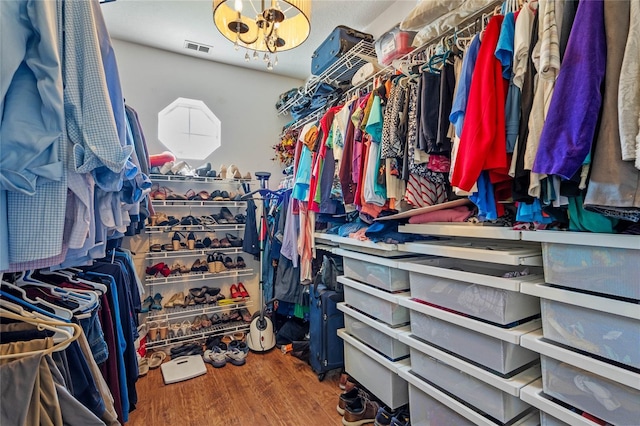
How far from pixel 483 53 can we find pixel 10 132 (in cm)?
139

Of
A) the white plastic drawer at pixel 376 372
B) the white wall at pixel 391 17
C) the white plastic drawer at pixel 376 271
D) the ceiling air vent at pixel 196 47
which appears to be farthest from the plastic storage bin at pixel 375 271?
the ceiling air vent at pixel 196 47

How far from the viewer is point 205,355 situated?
8.65ft

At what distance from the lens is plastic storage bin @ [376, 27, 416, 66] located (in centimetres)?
181

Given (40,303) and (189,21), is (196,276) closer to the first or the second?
(40,303)

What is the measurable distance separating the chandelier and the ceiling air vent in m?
1.26

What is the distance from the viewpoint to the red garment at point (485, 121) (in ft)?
3.49

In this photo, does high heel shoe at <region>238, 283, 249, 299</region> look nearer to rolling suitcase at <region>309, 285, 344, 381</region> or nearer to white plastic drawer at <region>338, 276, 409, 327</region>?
rolling suitcase at <region>309, 285, 344, 381</region>

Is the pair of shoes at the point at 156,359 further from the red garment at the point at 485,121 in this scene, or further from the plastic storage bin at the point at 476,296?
the red garment at the point at 485,121

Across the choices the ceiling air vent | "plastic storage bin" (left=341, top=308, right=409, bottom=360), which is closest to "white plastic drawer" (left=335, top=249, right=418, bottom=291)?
"plastic storage bin" (left=341, top=308, right=409, bottom=360)

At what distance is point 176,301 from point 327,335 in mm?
1492

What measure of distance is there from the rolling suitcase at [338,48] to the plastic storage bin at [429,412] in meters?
2.16

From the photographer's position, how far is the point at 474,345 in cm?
135

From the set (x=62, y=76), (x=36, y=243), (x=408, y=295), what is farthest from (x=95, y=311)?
(x=408, y=295)

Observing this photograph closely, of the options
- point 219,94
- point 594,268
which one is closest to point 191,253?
point 219,94
